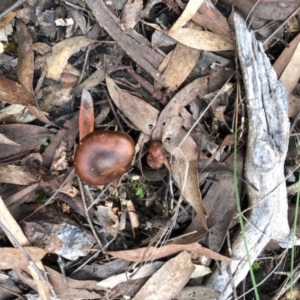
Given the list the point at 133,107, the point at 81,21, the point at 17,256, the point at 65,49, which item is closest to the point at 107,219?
the point at 17,256

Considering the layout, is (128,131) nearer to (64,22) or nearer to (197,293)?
(64,22)

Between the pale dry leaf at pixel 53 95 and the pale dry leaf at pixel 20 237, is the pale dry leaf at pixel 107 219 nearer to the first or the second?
the pale dry leaf at pixel 20 237

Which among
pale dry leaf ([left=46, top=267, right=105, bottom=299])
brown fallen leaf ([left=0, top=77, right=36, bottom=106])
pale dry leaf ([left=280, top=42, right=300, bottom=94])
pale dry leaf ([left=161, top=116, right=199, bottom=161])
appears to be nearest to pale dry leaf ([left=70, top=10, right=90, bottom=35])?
brown fallen leaf ([left=0, top=77, right=36, bottom=106])

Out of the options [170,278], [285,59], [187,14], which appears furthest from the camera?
[170,278]

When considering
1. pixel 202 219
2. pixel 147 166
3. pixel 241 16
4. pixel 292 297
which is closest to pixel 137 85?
pixel 147 166

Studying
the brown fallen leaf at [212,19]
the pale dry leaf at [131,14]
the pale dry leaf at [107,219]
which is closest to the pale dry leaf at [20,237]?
the pale dry leaf at [107,219]
